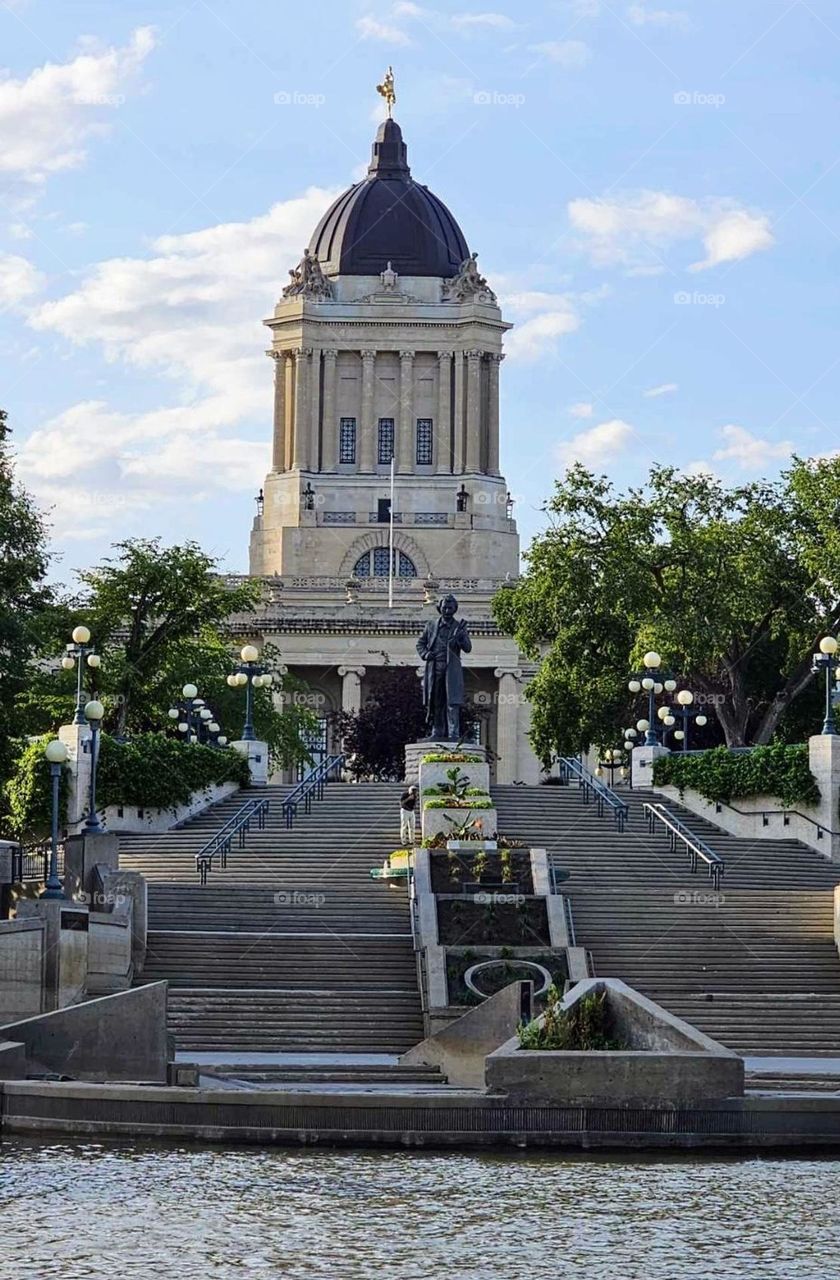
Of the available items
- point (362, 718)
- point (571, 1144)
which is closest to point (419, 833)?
point (571, 1144)

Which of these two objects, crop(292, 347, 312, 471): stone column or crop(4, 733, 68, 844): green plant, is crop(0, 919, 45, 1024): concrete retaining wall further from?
crop(292, 347, 312, 471): stone column

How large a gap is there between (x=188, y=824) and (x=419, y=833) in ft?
20.8

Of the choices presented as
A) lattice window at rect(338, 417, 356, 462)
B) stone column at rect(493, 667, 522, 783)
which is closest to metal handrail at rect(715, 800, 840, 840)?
stone column at rect(493, 667, 522, 783)

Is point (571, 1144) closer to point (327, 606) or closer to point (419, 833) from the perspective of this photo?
point (419, 833)

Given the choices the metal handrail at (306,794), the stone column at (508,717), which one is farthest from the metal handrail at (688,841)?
the stone column at (508,717)

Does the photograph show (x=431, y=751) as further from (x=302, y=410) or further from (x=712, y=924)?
(x=302, y=410)

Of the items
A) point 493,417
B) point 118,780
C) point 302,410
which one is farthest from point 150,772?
point 493,417

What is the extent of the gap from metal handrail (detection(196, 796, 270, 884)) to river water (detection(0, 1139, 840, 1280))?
886 inches

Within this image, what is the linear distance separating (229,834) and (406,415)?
73251 mm

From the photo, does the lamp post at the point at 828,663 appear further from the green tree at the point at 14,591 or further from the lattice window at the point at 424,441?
the lattice window at the point at 424,441

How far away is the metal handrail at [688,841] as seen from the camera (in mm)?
48062

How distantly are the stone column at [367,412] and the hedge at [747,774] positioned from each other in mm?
64006

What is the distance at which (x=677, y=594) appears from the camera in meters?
72.3

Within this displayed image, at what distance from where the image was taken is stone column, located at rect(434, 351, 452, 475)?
120875 millimetres
